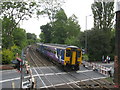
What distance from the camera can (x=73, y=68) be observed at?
19.5 m

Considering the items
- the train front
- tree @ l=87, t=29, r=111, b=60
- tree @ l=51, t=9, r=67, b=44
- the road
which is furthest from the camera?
tree @ l=51, t=9, r=67, b=44

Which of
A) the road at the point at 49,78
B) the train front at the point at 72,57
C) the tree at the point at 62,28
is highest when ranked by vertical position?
the tree at the point at 62,28

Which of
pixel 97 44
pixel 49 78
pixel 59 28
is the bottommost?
pixel 49 78

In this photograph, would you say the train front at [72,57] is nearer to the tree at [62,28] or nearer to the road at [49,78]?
the road at [49,78]

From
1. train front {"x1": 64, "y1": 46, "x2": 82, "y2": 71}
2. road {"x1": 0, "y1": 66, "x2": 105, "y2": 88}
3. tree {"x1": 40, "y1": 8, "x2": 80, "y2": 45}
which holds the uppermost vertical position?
tree {"x1": 40, "y1": 8, "x2": 80, "y2": 45}

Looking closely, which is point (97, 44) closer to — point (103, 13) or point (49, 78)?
point (103, 13)

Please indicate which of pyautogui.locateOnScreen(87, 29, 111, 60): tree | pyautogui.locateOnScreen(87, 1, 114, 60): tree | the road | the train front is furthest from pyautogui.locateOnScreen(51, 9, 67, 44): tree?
the road

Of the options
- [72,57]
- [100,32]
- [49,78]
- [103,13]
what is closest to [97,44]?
[100,32]

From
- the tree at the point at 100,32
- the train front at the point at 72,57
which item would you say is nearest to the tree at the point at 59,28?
the tree at the point at 100,32

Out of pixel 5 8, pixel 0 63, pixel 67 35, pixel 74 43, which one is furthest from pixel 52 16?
pixel 0 63

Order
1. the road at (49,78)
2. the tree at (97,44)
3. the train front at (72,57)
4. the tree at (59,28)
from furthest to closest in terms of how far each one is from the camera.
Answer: the tree at (59,28)
the tree at (97,44)
the train front at (72,57)
the road at (49,78)

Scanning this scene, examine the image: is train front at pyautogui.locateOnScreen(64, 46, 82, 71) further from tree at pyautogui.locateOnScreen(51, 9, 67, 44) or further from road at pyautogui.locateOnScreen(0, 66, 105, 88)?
tree at pyautogui.locateOnScreen(51, 9, 67, 44)

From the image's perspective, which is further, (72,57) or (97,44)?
(97,44)

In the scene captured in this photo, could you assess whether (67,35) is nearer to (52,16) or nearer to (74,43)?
(52,16)
